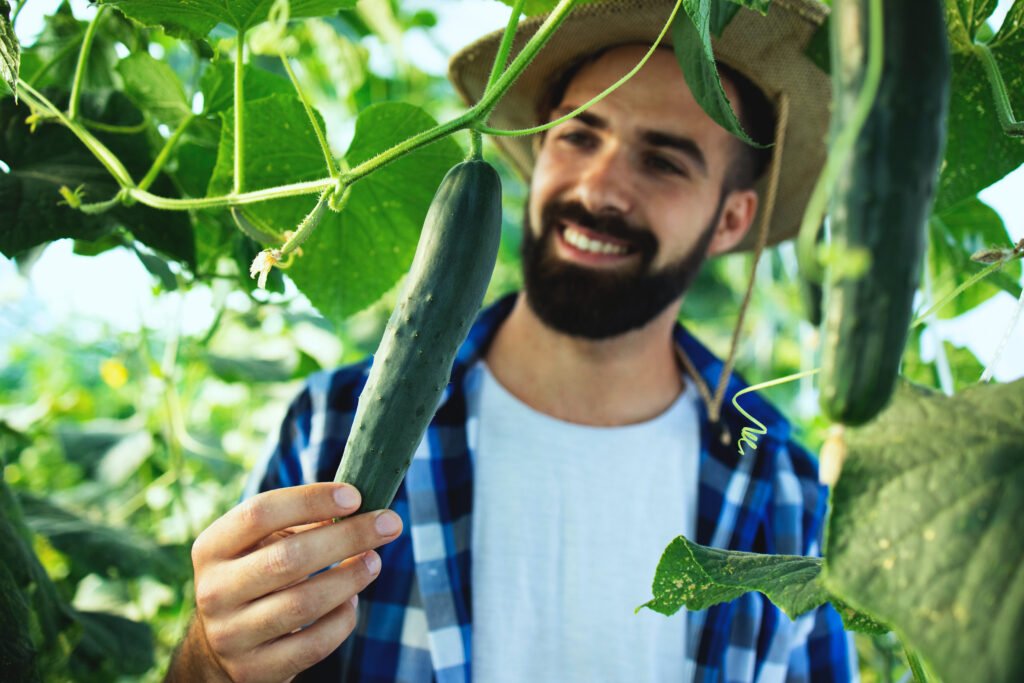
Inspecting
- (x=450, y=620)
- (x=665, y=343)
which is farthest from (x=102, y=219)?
(x=665, y=343)

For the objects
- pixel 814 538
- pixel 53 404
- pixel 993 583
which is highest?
pixel 993 583

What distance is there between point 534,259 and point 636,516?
0.56 meters

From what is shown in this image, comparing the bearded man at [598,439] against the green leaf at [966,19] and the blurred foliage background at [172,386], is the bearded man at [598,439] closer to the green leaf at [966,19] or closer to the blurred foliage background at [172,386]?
the blurred foliage background at [172,386]

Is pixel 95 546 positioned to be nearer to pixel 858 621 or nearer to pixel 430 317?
pixel 430 317

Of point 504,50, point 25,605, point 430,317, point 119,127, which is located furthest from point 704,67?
point 25,605

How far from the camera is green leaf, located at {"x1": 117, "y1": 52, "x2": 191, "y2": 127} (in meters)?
1.04

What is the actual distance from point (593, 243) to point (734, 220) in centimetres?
53

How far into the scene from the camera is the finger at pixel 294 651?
783 mm

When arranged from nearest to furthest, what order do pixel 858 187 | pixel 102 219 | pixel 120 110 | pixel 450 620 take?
pixel 858 187, pixel 102 219, pixel 120 110, pixel 450 620

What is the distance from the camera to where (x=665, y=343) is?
1.94 meters

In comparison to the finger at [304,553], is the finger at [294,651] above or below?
below

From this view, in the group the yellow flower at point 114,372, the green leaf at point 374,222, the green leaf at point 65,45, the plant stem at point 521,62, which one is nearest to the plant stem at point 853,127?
the plant stem at point 521,62

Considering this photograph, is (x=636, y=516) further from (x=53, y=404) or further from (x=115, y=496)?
(x=53, y=404)

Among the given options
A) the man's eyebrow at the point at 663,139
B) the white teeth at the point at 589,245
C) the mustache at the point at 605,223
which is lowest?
the white teeth at the point at 589,245
